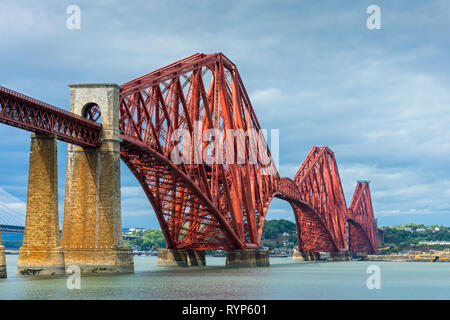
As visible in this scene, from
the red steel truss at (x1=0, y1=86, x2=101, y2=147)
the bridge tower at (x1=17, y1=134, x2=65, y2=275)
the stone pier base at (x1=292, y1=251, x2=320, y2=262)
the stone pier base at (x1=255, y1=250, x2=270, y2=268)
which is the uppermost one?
the red steel truss at (x1=0, y1=86, x2=101, y2=147)

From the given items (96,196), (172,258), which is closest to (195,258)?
(172,258)

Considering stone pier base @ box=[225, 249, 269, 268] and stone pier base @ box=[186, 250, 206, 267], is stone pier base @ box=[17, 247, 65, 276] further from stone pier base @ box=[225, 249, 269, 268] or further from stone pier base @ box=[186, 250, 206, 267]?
stone pier base @ box=[186, 250, 206, 267]

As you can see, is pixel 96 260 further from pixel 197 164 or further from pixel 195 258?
pixel 195 258

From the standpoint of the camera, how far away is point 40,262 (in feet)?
174

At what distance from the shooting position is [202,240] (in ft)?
310

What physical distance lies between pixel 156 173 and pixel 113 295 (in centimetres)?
3758

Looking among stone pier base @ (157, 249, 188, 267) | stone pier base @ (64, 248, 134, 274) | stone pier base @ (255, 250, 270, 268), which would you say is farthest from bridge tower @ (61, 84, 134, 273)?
stone pier base @ (255, 250, 270, 268)

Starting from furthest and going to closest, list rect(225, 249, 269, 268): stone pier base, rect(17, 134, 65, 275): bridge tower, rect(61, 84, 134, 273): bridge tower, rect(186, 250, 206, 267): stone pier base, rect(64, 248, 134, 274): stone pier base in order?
rect(186, 250, 206, 267): stone pier base
rect(225, 249, 269, 268): stone pier base
rect(61, 84, 134, 273): bridge tower
rect(64, 248, 134, 274): stone pier base
rect(17, 134, 65, 275): bridge tower

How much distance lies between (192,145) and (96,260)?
24574mm

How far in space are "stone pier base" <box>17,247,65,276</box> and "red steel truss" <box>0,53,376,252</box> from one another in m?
9.55

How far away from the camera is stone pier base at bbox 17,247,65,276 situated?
52.9 meters

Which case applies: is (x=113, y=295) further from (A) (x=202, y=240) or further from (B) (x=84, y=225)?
(A) (x=202, y=240)

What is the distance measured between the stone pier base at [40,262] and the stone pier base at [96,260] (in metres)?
5.83
